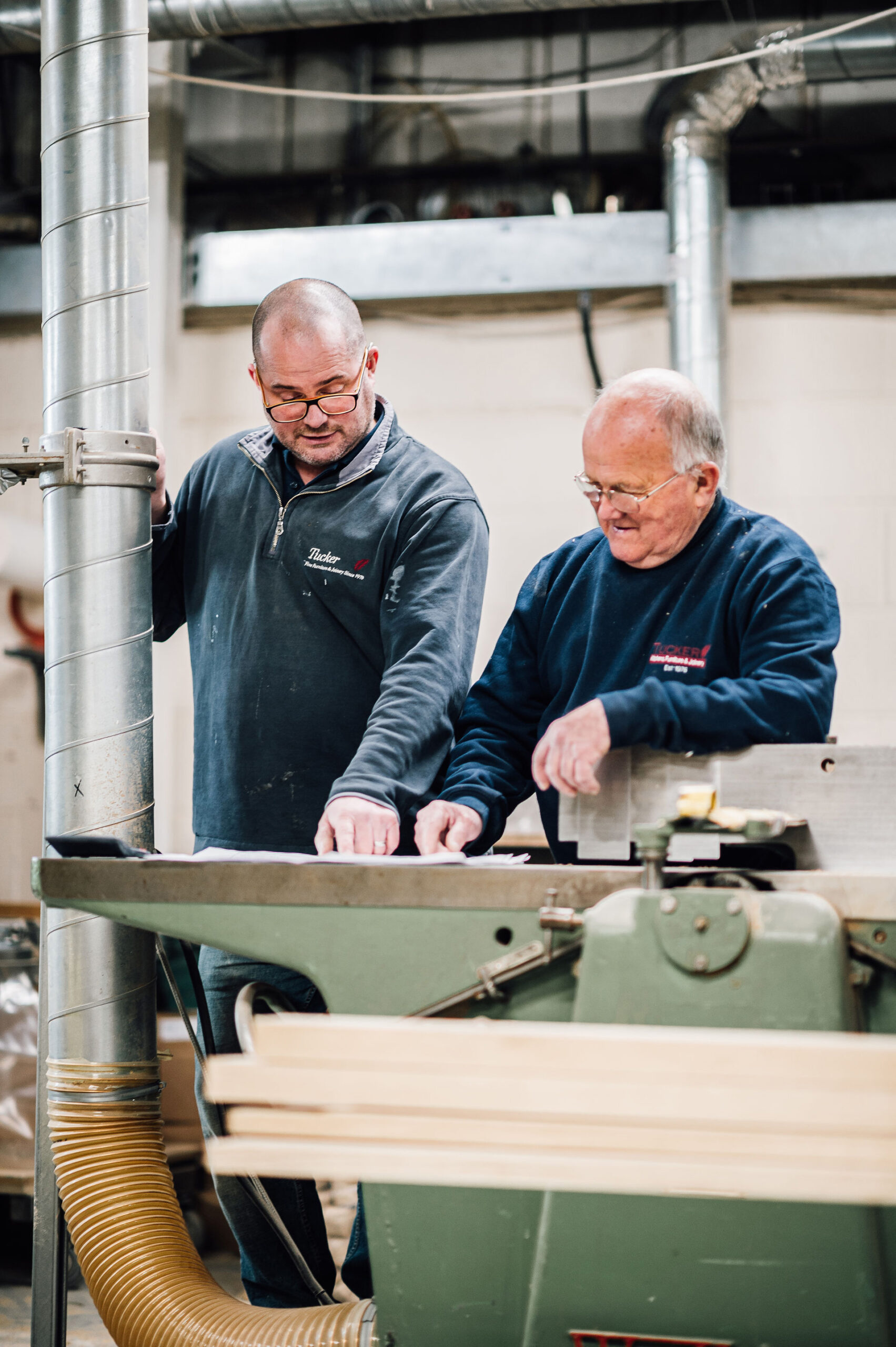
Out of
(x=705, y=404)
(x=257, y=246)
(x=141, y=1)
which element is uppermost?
(x=257, y=246)

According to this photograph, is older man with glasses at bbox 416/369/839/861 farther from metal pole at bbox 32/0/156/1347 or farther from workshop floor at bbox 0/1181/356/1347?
workshop floor at bbox 0/1181/356/1347

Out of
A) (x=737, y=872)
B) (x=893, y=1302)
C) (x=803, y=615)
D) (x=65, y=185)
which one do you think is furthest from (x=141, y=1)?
(x=893, y=1302)

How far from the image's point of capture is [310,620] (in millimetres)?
1898

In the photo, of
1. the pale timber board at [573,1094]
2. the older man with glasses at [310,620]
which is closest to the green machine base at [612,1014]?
the pale timber board at [573,1094]

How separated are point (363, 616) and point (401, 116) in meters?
2.62

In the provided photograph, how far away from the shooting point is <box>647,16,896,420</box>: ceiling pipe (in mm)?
3363

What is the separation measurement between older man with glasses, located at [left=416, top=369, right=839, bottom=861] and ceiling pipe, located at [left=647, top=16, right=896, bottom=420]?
5.65 feet

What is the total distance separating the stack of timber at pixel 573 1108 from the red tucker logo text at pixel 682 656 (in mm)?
616

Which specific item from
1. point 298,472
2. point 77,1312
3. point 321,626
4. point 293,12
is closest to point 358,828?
point 321,626

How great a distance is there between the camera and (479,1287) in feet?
4.16

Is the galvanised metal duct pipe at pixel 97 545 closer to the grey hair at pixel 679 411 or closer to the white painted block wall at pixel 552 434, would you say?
the grey hair at pixel 679 411

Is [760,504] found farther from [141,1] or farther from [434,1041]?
[434,1041]

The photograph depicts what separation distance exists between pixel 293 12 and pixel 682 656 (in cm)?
239

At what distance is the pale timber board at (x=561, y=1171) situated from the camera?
3.38 ft
